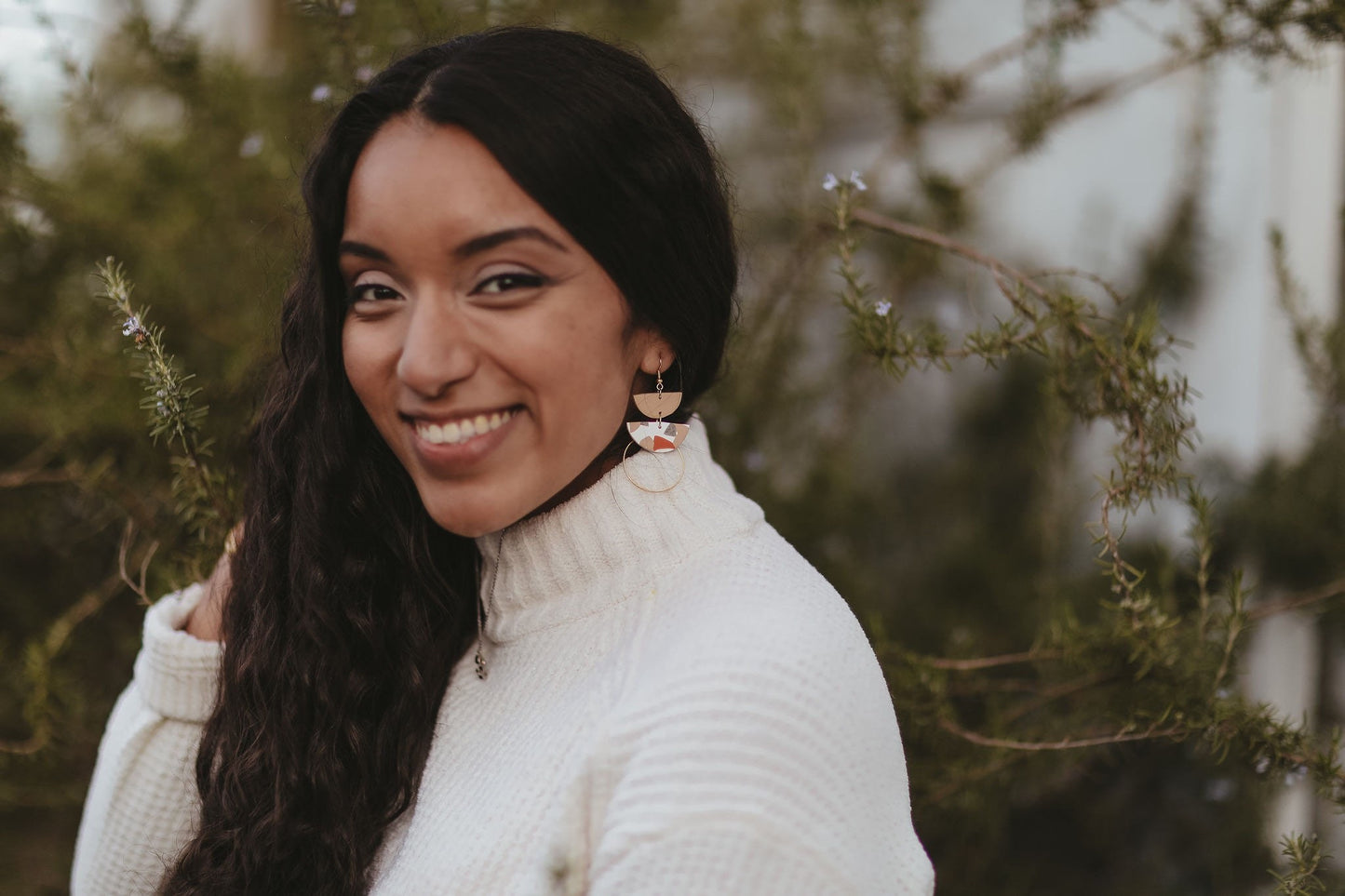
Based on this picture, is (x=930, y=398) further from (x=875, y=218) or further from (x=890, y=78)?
(x=875, y=218)

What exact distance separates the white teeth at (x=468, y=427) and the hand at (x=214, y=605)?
1.50ft

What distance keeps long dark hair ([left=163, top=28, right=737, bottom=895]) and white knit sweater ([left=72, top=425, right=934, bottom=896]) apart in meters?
0.07

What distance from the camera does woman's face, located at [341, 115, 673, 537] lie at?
3.40 ft

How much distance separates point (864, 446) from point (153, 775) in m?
1.72

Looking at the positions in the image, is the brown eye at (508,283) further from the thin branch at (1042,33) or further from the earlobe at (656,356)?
the thin branch at (1042,33)

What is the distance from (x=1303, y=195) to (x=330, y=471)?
6.90ft

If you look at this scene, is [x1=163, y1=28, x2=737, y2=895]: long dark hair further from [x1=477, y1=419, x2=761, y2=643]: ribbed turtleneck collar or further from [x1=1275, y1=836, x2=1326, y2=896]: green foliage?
[x1=1275, y1=836, x2=1326, y2=896]: green foliage

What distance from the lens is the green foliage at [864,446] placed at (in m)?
1.34

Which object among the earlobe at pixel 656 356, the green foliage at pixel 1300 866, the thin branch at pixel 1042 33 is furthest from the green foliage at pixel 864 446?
the earlobe at pixel 656 356

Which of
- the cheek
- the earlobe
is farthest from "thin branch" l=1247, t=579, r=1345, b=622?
the cheek

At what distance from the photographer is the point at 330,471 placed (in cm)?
131

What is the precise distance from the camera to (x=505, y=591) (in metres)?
1.25

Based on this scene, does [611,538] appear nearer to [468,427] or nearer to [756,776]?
[468,427]

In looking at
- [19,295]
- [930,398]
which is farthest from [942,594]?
[19,295]
